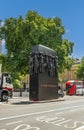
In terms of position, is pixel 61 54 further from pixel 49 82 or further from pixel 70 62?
pixel 49 82

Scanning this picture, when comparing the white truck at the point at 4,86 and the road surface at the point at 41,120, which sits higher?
the white truck at the point at 4,86

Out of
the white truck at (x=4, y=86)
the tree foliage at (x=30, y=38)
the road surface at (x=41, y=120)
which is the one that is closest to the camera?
the road surface at (x=41, y=120)

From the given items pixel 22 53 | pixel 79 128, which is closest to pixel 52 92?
pixel 22 53

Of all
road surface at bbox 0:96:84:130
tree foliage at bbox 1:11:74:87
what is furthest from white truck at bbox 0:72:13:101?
tree foliage at bbox 1:11:74:87

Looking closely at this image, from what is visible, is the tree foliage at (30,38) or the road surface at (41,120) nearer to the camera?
the road surface at (41,120)

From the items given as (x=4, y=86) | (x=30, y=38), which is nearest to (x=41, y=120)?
(x=4, y=86)

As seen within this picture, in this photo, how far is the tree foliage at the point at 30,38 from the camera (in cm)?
6359

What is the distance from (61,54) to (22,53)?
6.62 meters

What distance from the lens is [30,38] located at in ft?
208

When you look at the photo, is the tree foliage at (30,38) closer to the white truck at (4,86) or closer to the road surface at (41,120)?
the white truck at (4,86)

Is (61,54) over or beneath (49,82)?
over

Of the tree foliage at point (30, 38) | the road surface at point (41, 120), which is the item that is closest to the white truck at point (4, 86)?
the road surface at point (41, 120)

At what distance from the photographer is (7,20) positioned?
6750 centimetres

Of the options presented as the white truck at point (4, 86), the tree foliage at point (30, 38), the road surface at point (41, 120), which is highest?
the tree foliage at point (30, 38)
